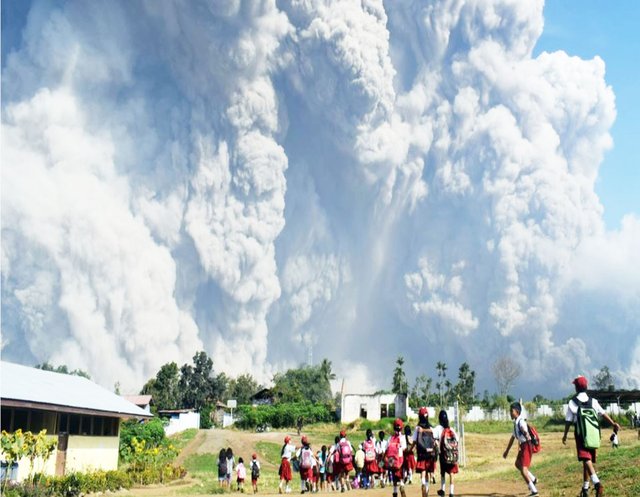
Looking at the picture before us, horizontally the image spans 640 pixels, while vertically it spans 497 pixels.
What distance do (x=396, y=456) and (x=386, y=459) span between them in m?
1.54

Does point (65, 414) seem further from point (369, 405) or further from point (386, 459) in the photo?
point (369, 405)

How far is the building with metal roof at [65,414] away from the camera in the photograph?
898 inches

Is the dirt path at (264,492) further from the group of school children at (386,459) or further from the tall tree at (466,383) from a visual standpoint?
the tall tree at (466,383)

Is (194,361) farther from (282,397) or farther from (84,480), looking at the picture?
(84,480)

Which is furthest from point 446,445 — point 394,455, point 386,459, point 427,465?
point 386,459

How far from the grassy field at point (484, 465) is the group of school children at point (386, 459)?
122 cm

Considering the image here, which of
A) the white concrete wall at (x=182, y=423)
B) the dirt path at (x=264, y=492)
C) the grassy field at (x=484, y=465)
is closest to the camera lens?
the grassy field at (x=484, y=465)

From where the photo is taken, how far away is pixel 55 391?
26.1 metres

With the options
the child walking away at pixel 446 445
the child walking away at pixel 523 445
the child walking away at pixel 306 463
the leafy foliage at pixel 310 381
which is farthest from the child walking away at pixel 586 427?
the leafy foliage at pixel 310 381

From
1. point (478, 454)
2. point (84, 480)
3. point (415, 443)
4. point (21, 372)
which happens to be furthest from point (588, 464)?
point (478, 454)

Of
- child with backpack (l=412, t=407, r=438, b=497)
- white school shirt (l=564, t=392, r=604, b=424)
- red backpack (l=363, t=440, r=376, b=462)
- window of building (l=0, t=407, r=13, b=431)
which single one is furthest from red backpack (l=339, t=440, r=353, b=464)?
window of building (l=0, t=407, r=13, b=431)

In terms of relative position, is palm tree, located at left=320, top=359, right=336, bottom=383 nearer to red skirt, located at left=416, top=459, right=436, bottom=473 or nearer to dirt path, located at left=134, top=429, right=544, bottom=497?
dirt path, located at left=134, top=429, right=544, bottom=497

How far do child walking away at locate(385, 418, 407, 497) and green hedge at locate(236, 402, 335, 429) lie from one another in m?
53.8

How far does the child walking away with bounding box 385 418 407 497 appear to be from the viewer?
13868 millimetres
